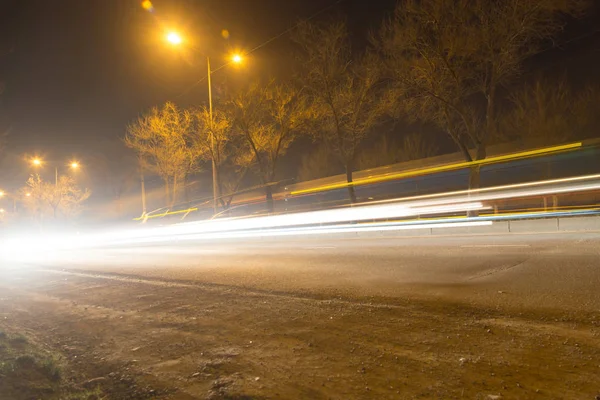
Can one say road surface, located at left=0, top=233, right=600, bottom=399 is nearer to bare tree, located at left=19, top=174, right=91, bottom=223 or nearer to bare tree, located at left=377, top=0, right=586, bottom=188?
bare tree, located at left=377, top=0, right=586, bottom=188

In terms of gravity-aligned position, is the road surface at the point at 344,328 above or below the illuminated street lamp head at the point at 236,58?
below

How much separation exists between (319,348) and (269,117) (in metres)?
21.9

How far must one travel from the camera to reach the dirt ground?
10.9ft

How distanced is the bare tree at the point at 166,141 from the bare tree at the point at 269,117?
4.57 m

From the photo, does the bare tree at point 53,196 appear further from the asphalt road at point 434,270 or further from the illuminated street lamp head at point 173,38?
the asphalt road at point 434,270

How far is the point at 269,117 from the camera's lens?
25.2 m

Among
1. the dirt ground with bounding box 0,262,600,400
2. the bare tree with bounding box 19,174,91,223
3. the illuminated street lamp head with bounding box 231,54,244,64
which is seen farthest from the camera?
the bare tree with bounding box 19,174,91,223

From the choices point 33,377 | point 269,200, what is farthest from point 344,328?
point 269,200

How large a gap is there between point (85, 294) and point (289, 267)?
166 inches

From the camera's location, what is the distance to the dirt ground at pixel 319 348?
10.9ft

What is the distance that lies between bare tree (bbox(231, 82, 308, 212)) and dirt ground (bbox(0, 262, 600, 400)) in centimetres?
1721

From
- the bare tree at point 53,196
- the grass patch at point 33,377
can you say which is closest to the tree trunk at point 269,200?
the grass patch at point 33,377

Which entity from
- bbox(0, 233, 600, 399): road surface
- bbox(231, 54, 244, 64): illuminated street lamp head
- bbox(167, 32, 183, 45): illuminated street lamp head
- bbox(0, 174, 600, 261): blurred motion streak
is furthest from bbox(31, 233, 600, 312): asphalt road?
bbox(231, 54, 244, 64): illuminated street lamp head

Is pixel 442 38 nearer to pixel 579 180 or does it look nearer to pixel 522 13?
pixel 522 13
